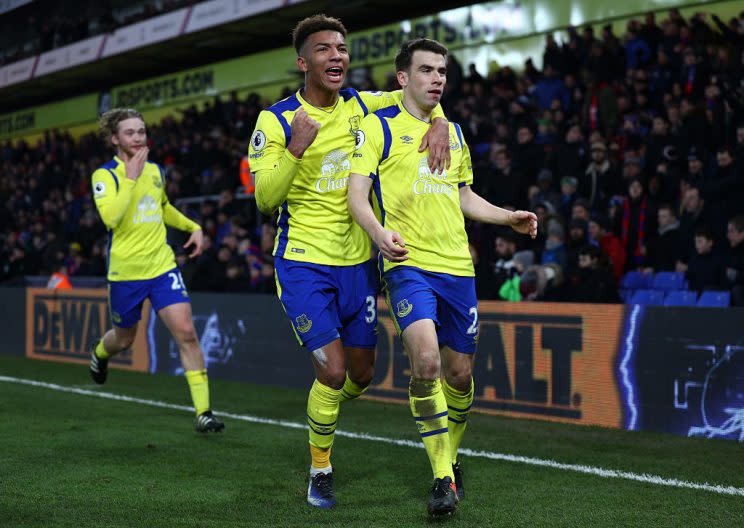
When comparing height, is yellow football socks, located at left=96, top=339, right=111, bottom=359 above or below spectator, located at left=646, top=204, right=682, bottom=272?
below

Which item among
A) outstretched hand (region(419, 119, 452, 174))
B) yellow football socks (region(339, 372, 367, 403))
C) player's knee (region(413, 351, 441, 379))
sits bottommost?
yellow football socks (region(339, 372, 367, 403))

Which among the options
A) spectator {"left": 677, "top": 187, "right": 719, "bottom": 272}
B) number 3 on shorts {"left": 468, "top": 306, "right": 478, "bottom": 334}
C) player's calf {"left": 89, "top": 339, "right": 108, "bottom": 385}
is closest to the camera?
number 3 on shorts {"left": 468, "top": 306, "right": 478, "bottom": 334}

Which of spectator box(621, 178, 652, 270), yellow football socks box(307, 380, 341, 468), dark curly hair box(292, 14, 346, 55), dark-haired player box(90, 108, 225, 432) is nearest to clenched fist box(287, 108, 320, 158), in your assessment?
dark curly hair box(292, 14, 346, 55)

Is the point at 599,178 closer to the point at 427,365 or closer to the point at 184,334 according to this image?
the point at 184,334

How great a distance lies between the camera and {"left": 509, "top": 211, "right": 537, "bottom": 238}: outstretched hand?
479cm

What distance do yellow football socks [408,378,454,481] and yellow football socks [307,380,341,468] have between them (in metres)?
0.47

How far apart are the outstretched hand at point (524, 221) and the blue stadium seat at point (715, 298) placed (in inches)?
159

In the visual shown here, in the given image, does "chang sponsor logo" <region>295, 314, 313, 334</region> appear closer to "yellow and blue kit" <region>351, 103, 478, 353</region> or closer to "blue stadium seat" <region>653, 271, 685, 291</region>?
"yellow and blue kit" <region>351, 103, 478, 353</region>

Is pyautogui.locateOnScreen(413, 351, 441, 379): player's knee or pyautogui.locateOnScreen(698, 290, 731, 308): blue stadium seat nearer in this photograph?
pyautogui.locateOnScreen(413, 351, 441, 379): player's knee

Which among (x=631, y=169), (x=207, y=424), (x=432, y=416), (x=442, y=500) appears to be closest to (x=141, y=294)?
(x=207, y=424)

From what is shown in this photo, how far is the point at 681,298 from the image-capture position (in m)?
8.77

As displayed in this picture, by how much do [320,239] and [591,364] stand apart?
143 inches

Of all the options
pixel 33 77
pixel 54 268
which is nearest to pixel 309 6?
pixel 54 268

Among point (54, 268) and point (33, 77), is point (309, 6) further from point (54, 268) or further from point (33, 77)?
point (33, 77)
